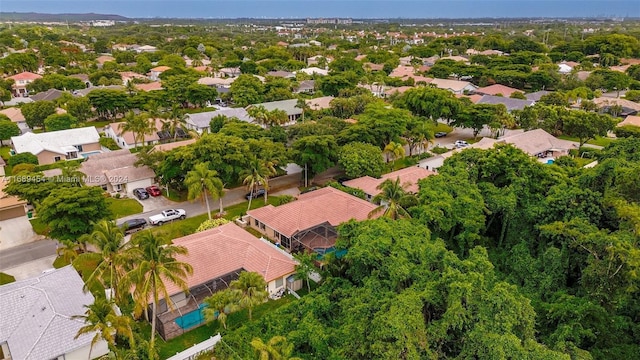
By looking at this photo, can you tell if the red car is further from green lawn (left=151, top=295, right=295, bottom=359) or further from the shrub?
green lawn (left=151, top=295, right=295, bottom=359)

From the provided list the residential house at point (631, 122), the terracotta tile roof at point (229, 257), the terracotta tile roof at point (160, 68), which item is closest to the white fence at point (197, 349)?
the terracotta tile roof at point (229, 257)

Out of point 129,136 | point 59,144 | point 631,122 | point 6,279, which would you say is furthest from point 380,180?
point 631,122

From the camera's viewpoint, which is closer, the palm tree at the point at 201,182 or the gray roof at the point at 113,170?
the palm tree at the point at 201,182

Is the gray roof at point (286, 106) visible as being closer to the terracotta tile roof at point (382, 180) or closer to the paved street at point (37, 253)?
the paved street at point (37, 253)

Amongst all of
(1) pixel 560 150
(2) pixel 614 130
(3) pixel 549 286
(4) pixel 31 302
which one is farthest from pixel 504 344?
(2) pixel 614 130

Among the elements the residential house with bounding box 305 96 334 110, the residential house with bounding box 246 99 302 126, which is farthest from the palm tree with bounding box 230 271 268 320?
the residential house with bounding box 305 96 334 110

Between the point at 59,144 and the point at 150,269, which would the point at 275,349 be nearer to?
the point at 150,269

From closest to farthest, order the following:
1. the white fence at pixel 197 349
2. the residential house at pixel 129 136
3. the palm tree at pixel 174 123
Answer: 1. the white fence at pixel 197 349
2. the palm tree at pixel 174 123
3. the residential house at pixel 129 136
